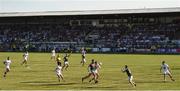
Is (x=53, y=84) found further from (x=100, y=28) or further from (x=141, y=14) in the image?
(x=100, y=28)

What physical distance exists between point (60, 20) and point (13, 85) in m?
73.5

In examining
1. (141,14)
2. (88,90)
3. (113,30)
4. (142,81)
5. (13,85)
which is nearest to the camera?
(88,90)

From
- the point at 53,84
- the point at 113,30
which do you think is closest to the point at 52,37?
the point at 113,30

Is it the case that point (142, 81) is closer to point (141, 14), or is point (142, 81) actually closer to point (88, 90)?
point (88, 90)

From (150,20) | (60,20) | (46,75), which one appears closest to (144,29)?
(150,20)

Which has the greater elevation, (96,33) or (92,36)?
(96,33)

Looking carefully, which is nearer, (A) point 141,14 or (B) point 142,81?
(B) point 142,81

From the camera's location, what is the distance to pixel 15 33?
11131 cm

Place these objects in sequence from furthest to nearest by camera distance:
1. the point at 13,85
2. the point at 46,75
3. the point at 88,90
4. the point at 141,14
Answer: the point at 141,14 < the point at 46,75 < the point at 13,85 < the point at 88,90

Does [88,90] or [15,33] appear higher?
[88,90]

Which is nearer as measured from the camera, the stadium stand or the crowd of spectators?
the crowd of spectators

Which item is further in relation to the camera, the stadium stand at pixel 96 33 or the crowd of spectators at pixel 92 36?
the stadium stand at pixel 96 33

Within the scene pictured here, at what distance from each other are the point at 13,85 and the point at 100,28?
71.6 metres

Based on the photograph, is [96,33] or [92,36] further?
[96,33]
